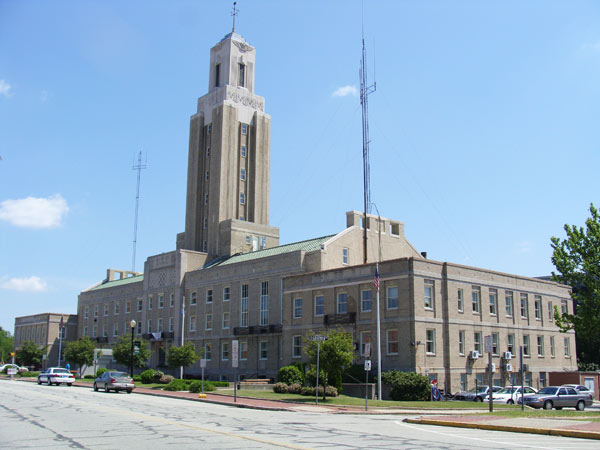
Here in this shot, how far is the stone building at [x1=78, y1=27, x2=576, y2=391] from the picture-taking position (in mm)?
45969

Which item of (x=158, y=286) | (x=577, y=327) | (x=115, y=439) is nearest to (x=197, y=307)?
(x=158, y=286)

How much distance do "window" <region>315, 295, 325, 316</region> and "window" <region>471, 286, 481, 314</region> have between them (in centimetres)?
1190

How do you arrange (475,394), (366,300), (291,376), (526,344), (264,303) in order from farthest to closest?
(264,303) < (526,344) < (366,300) < (291,376) < (475,394)

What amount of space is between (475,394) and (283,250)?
26.9 meters

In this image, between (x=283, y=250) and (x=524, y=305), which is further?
(x=283, y=250)

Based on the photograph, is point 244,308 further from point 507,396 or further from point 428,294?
point 507,396

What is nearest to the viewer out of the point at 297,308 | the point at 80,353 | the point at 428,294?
the point at 428,294

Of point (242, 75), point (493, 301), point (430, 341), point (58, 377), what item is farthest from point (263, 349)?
point (242, 75)

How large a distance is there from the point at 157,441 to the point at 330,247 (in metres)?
41.6

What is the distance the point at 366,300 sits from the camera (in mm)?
47625

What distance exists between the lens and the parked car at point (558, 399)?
121 feet

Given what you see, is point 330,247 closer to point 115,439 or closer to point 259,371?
point 259,371

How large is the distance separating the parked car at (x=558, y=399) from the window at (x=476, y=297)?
35.6ft

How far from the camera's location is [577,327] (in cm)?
4203
